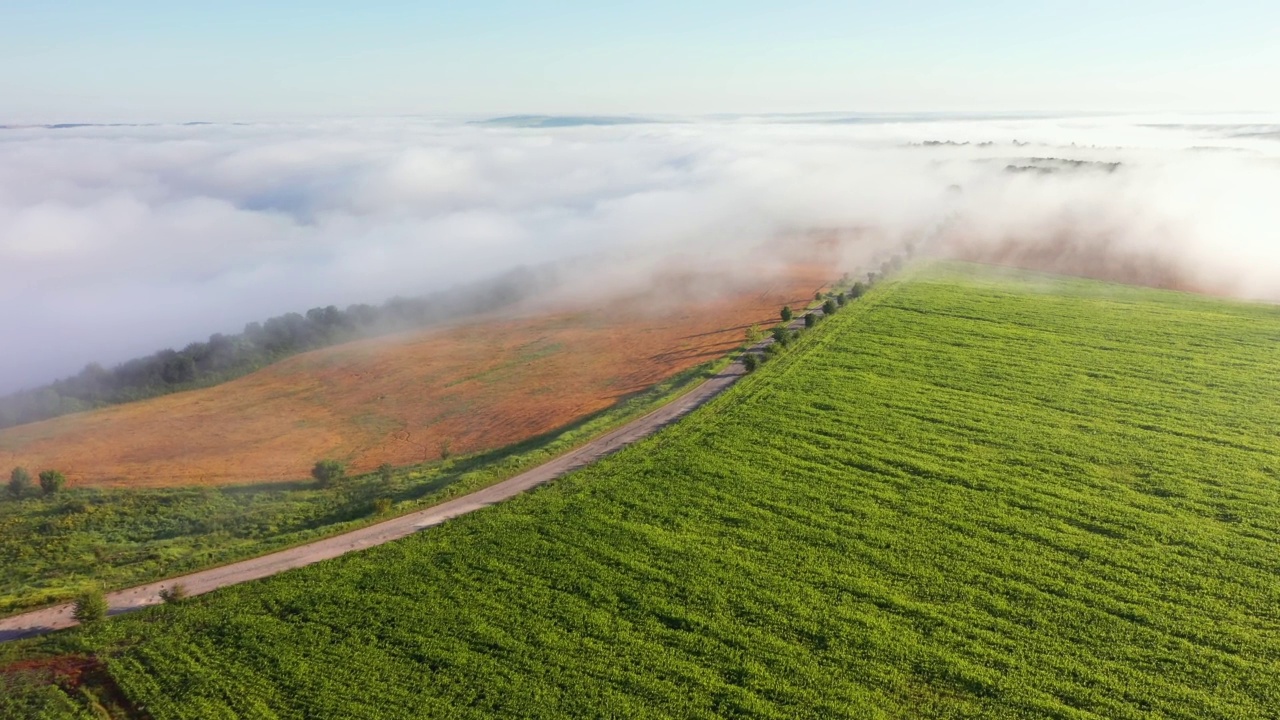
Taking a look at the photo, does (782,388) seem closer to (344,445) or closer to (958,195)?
(344,445)

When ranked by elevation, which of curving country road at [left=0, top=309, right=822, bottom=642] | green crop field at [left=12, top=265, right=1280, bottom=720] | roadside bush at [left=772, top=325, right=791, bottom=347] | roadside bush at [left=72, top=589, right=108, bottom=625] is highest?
roadside bush at [left=772, top=325, right=791, bottom=347]

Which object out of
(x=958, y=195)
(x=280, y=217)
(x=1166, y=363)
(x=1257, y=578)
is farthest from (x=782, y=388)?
(x=280, y=217)

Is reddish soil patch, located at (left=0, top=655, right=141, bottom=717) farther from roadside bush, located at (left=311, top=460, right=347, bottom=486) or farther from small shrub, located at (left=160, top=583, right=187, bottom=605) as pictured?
roadside bush, located at (left=311, top=460, right=347, bottom=486)

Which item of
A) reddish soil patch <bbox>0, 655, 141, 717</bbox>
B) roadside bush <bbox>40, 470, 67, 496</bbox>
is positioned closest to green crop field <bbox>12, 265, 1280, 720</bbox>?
reddish soil patch <bbox>0, 655, 141, 717</bbox>

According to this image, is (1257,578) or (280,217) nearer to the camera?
(1257,578)

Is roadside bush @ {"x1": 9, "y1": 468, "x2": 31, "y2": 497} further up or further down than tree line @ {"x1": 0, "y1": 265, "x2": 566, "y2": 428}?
further down

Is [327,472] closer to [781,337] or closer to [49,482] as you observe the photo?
[49,482]

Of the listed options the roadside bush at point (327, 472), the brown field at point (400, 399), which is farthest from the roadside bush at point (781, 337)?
the roadside bush at point (327, 472)
